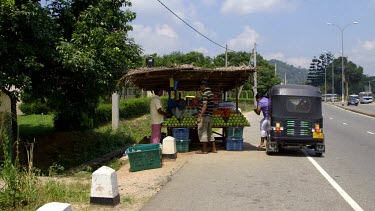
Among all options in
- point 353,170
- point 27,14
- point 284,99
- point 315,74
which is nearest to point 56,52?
point 27,14

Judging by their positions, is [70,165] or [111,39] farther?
[70,165]

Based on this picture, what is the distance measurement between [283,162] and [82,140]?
850cm

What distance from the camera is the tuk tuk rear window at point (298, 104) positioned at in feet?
40.1

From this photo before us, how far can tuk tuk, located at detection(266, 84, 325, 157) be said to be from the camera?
Result: 11.9 meters

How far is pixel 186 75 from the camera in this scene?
13273 millimetres

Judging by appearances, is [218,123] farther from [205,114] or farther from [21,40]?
[21,40]

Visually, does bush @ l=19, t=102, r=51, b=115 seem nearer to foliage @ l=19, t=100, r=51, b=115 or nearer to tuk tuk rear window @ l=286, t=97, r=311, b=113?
foliage @ l=19, t=100, r=51, b=115

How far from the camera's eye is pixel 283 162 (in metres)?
11.0

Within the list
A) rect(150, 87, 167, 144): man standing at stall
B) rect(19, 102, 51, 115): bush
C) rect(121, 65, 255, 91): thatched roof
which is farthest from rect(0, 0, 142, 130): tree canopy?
rect(19, 102, 51, 115): bush

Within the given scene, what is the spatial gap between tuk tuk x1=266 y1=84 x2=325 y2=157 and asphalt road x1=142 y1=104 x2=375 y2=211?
1.33 feet

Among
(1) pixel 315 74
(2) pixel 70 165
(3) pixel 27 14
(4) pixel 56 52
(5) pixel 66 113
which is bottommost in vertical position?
(2) pixel 70 165

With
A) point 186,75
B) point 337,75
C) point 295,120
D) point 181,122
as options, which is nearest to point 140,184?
point 181,122

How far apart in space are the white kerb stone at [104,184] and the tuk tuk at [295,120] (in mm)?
6287

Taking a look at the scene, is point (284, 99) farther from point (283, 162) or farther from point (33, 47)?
point (33, 47)
